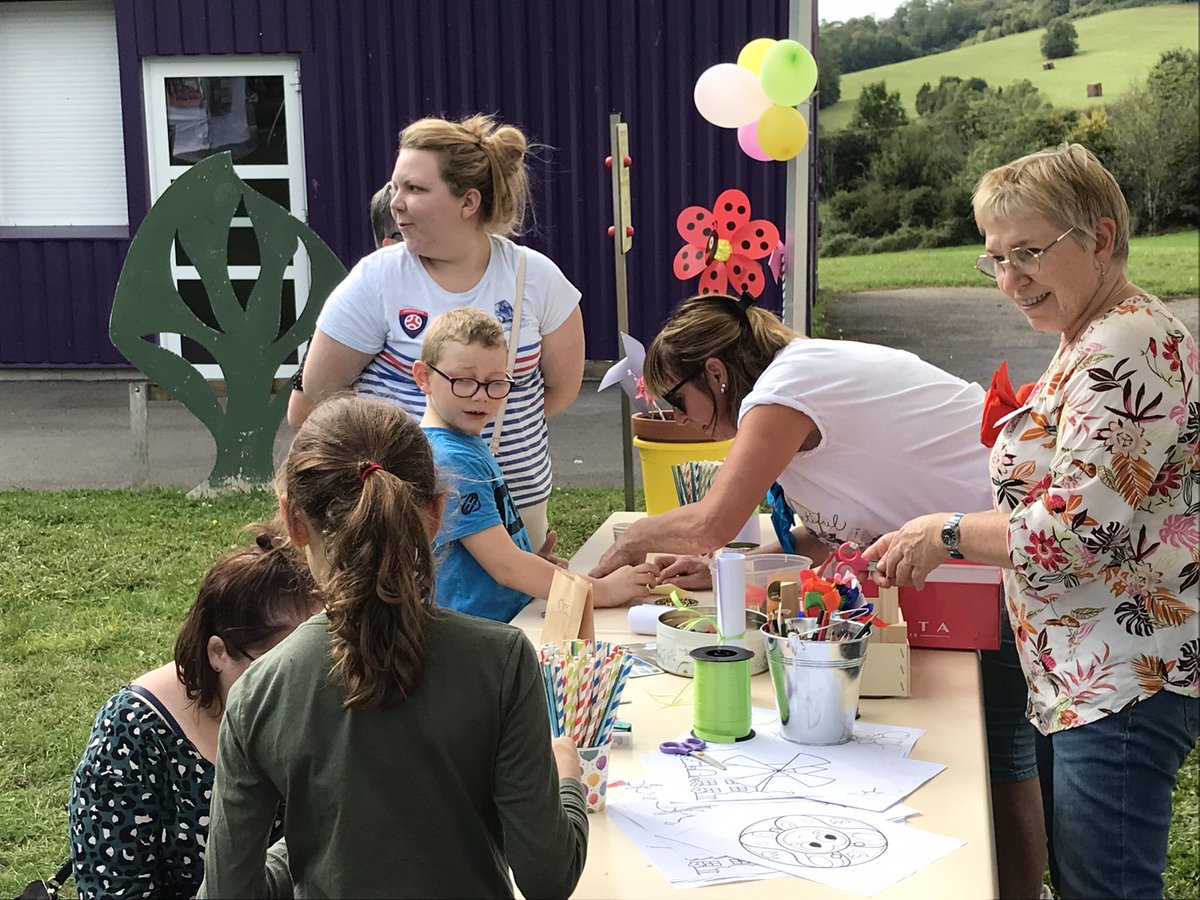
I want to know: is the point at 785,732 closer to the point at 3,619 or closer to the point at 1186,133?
the point at 3,619

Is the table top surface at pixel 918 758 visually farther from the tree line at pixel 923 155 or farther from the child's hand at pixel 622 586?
the tree line at pixel 923 155

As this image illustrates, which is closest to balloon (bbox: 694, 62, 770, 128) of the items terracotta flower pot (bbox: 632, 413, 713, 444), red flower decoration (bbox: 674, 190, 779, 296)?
red flower decoration (bbox: 674, 190, 779, 296)

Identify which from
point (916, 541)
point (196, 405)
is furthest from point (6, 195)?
point (916, 541)

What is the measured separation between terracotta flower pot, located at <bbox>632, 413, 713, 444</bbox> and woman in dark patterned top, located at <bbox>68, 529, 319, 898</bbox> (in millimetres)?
1538

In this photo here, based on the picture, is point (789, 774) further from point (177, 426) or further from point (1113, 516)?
point (177, 426)

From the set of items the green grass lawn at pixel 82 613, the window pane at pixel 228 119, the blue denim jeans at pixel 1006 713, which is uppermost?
the window pane at pixel 228 119

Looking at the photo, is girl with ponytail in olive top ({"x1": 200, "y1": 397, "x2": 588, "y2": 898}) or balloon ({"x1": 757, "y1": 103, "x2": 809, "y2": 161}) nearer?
girl with ponytail in olive top ({"x1": 200, "y1": 397, "x2": 588, "y2": 898})

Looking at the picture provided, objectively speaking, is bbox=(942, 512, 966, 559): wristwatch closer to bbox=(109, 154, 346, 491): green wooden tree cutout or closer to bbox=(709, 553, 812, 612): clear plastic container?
bbox=(709, 553, 812, 612): clear plastic container

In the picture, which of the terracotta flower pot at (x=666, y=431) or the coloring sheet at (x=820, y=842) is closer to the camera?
the coloring sheet at (x=820, y=842)

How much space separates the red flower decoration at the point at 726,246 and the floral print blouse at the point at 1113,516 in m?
2.22

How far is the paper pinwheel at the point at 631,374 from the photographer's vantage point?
3.25 metres

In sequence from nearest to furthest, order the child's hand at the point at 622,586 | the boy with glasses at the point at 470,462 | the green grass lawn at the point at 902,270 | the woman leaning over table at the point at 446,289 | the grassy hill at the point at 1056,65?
the boy with glasses at the point at 470,462, the child's hand at the point at 622,586, the woman leaning over table at the point at 446,289, the grassy hill at the point at 1056,65, the green grass lawn at the point at 902,270

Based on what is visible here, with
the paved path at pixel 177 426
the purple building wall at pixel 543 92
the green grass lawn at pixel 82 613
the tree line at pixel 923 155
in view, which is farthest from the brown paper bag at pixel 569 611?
the tree line at pixel 923 155

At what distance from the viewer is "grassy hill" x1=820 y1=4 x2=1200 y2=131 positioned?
48.1 feet
